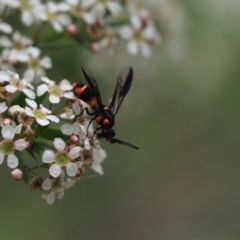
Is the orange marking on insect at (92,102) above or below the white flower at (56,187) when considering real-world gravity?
above

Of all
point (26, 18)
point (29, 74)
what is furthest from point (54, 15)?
point (29, 74)

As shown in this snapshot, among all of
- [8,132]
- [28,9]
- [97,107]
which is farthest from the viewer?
[28,9]

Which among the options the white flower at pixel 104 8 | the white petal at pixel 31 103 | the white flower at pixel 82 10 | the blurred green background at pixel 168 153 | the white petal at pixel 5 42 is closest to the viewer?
the white petal at pixel 31 103

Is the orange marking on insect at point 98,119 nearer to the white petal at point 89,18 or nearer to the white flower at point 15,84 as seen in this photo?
the white flower at point 15,84

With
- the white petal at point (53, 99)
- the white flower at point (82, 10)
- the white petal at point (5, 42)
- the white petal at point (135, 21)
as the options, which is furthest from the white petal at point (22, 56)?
the white petal at point (135, 21)

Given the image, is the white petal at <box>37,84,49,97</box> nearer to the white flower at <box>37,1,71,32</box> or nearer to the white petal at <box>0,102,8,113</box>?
the white petal at <box>0,102,8,113</box>

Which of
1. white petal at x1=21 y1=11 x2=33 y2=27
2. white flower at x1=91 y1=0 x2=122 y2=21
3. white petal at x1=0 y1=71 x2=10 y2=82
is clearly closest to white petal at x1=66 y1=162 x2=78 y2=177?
white petal at x1=0 y1=71 x2=10 y2=82

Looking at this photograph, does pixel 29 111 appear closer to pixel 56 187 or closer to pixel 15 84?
pixel 15 84
